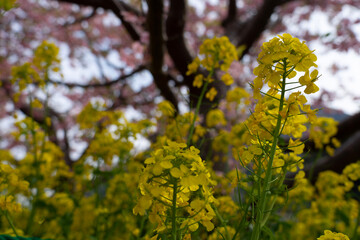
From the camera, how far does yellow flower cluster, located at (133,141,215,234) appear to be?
0.62 metres

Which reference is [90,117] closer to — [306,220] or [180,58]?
[180,58]

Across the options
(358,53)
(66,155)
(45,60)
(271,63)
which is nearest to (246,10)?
(358,53)

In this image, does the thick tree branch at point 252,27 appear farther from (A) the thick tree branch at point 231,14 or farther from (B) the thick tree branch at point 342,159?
(B) the thick tree branch at point 342,159

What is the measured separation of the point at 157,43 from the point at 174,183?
229 cm

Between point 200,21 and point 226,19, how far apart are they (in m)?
1.07

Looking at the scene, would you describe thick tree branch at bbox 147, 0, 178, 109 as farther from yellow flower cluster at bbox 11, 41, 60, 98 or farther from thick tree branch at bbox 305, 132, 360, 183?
thick tree branch at bbox 305, 132, 360, 183

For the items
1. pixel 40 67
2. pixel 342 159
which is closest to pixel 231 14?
pixel 342 159

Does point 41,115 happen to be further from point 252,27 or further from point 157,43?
point 252,27

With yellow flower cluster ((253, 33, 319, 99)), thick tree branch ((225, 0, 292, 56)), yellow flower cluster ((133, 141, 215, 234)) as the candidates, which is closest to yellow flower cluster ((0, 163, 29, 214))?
yellow flower cluster ((133, 141, 215, 234))

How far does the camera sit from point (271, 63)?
2.34ft

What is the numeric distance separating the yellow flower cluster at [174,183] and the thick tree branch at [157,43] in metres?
1.85

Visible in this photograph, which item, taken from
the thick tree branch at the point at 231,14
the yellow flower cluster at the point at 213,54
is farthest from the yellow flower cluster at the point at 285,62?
the thick tree branch at the point at 231,14

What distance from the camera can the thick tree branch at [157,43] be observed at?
2356 millimetres

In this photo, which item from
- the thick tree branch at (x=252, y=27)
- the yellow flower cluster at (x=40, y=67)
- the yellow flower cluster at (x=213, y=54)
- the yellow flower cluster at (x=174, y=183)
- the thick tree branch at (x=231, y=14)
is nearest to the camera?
the yellow flower cluster at (x=174, y=183)
